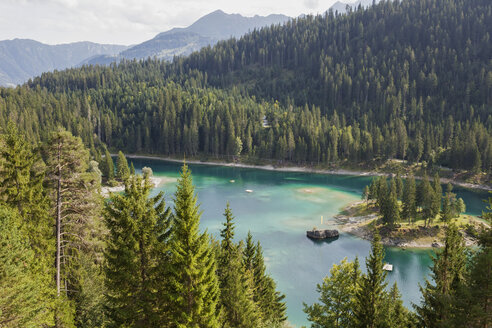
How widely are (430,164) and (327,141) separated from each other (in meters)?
40.1

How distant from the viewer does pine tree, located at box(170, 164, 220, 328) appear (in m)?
17.0

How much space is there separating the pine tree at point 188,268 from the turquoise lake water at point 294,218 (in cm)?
3003

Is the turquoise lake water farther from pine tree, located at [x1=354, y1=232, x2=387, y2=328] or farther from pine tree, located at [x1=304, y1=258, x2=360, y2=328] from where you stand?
pine tree, located at [x1=354, y1=232, x2=387, y2=328]

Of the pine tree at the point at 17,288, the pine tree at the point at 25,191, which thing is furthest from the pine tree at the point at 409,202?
the pine tree at the point at 17,288

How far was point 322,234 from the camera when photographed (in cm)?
6944

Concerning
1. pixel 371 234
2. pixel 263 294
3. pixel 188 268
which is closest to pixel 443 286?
pixel 188 268

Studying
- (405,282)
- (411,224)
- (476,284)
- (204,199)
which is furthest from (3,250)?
(204,199)

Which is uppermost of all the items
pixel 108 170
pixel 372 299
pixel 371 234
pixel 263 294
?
pixel 108 170

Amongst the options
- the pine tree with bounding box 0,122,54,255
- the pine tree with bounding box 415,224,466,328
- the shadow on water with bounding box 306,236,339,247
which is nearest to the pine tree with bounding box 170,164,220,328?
the pine tree with bounding box 0,122,54,255

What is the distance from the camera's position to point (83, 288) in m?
27.0

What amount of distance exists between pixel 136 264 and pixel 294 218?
67.1 meters

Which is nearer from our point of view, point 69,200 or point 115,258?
point 115,258

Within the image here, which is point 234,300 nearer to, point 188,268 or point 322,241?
point 188,268

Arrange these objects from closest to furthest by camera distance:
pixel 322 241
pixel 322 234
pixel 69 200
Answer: pixel 69 200, pixel 322 241, pixel 322 234
